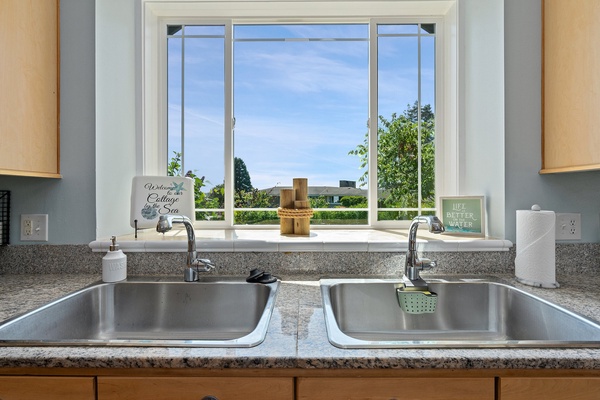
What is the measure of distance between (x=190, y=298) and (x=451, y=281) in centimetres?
95

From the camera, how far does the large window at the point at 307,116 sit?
1714 millimetres

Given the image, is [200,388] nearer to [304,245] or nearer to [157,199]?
[304,245]

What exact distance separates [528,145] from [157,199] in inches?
61.1

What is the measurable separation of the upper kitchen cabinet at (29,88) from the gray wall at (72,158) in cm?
3

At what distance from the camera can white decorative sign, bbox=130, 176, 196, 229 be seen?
4.83ft

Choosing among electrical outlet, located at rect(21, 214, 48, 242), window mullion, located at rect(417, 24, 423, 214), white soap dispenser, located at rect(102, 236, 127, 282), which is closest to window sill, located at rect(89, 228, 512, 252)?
white soap dispenser, located at rect(102, 236, 127, 282)

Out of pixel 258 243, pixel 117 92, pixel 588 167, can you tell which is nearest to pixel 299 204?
pixel 258 243

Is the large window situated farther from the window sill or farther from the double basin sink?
the double basin sink

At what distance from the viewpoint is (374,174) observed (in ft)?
5.60

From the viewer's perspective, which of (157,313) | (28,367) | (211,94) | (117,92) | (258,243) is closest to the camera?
(28,367)

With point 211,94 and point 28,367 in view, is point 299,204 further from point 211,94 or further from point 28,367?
point 28,367

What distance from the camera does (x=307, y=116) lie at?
1.74 m

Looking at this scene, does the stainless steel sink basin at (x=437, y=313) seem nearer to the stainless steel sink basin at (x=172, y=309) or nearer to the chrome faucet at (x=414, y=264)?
the chrome faucet at (x=414, y=264)

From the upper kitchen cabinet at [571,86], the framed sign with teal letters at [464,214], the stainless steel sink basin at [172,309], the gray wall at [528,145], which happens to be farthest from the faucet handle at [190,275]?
the upper kitchen cabinet at [571,86]
